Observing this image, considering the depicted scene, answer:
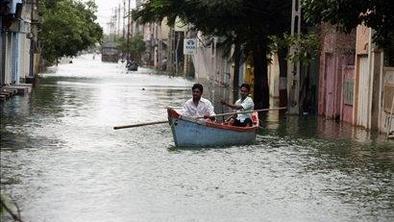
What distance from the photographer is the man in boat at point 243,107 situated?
20.0 meters

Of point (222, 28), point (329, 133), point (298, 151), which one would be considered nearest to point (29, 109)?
point (222, 28)

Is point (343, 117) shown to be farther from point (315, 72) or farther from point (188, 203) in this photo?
point (188, 203)

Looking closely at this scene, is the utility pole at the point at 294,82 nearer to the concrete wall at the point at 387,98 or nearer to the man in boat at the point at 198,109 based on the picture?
the concrete wall at the point at 387,98

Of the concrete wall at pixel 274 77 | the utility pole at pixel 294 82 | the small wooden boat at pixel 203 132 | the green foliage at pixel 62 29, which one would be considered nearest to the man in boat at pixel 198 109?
the small wooden boat at pixel 203 132

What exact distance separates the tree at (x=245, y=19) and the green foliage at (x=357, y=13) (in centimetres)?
1255

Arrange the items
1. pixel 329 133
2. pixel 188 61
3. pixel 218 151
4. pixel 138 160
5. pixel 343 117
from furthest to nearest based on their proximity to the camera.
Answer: pixel 188 61 → pixel 343 117 → pixel 329 133 → pixel 218 151 → pixel 138 160

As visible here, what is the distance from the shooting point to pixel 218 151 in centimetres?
1812

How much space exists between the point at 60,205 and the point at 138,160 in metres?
5.38

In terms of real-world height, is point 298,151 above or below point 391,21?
below

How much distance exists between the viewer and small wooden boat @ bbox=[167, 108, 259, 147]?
18.1m

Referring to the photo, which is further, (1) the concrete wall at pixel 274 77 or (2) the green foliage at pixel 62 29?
(2) the green foliage at pixel 62 29

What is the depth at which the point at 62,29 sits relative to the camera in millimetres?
72312

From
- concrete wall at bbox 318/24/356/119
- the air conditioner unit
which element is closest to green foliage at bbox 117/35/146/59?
the air conditioner unit

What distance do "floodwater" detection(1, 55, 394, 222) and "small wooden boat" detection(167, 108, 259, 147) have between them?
1.10 feet
